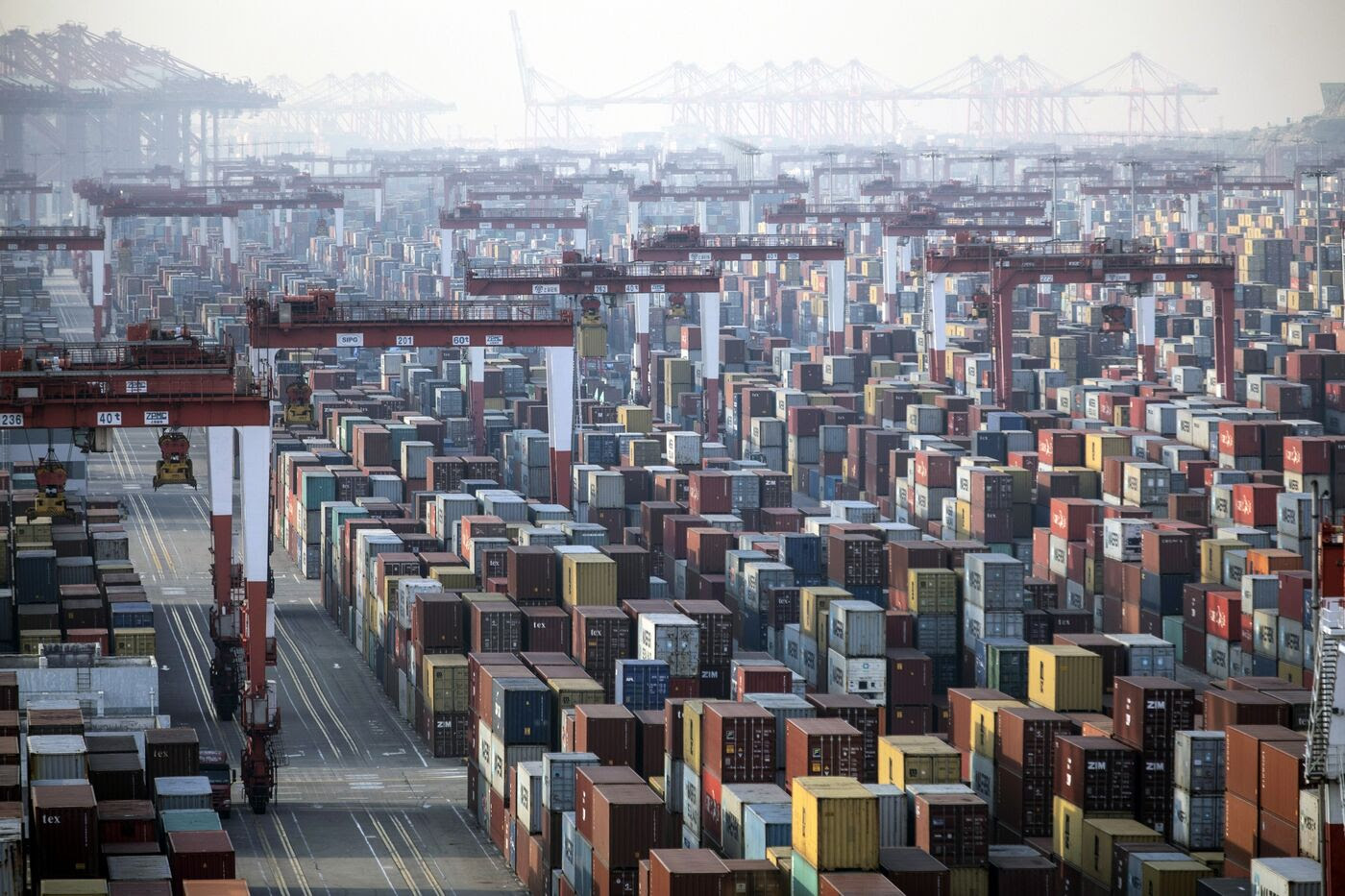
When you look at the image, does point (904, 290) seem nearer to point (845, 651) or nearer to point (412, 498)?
point (412, 498)

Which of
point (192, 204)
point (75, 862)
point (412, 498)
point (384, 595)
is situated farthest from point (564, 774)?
point (192, 204)

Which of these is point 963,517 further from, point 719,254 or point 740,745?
point 719,254

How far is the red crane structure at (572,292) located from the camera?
58.6 m

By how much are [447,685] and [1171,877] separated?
16.6 metres

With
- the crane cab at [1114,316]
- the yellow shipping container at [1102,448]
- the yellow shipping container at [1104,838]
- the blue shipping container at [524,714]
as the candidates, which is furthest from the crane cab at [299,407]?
the crane cab at [1114,316]

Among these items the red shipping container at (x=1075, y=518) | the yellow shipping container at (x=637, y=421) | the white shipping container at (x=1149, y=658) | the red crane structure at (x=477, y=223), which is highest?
the red crane structure at (x=477, y=223)

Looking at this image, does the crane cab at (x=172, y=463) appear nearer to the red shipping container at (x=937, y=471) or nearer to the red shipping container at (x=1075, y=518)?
the red shipping container at (x=1075, y=518)

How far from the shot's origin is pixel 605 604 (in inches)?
1816

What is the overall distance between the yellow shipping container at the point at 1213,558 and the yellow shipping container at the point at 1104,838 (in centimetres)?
1667

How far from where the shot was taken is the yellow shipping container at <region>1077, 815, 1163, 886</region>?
33312 millimetres

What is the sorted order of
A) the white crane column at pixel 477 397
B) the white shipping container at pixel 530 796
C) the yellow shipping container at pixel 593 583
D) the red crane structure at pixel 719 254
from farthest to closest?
the red crane structure at pixel 719 254
the white crane column at pixel 477 397
the yellow shipping container at pixel 593 583
the white shipping container at pixel 530 796

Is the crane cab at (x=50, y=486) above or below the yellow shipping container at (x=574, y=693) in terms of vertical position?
above

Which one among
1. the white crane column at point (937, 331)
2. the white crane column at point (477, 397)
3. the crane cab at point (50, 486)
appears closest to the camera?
the crane cab at point (50, 486)

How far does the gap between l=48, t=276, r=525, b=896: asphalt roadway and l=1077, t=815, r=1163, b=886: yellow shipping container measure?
8761 millimetres
